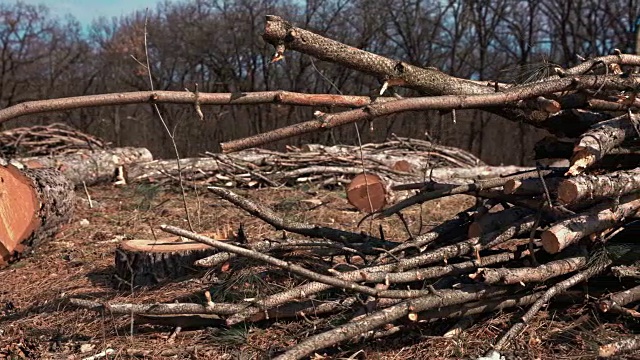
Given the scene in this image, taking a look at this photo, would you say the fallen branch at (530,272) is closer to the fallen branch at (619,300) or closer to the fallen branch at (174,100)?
the fallen branch at (619,300)

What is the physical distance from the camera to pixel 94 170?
9.26 meters

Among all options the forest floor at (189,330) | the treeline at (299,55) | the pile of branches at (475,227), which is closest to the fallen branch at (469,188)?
the pile of branches at (475,227)

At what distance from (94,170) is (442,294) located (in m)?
7.49

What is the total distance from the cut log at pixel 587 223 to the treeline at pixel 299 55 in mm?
14023

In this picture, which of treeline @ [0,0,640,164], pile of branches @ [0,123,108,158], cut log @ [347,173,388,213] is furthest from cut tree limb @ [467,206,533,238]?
treeline @ [0,0,640,164]

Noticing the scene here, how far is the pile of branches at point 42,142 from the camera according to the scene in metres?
9.98

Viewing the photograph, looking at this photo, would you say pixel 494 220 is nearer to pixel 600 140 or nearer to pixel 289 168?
pixel 600 140

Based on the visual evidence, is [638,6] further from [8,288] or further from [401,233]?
[8,288]

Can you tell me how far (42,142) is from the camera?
10266 millimetres

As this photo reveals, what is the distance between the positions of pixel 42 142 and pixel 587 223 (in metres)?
9.55

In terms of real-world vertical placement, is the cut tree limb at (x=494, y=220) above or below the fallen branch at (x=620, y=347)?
above

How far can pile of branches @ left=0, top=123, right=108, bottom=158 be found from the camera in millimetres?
9984

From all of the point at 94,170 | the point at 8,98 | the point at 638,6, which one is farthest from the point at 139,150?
the point at 638,6

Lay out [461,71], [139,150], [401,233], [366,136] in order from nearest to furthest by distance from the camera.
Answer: [401,233], [139,150], [366,136], [461,71]
